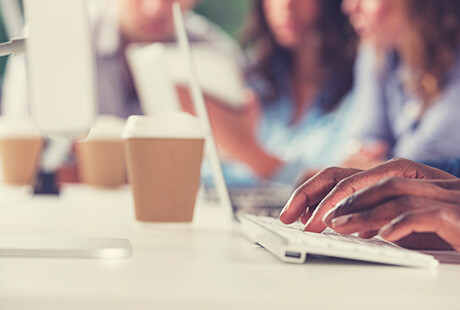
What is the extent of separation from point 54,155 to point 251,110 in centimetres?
234

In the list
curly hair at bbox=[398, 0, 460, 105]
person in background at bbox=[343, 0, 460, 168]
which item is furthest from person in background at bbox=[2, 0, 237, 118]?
curly hair at bbox=[398, 0, 460, 105]

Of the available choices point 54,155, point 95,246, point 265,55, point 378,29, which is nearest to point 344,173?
point 95,246

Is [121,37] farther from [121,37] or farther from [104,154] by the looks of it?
[104,154]

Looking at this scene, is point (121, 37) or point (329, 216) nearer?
point (329, 216)

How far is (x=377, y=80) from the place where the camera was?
120 inches

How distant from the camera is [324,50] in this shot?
3.84 metres

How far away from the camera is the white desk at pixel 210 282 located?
354 mm

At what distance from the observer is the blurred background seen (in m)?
4.39

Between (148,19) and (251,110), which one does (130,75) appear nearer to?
(148,19)

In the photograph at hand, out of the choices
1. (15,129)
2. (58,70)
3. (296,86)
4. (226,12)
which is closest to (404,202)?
(58,70)

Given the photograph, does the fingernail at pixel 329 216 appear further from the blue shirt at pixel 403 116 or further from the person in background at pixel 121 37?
the person in background at pixel 121 37

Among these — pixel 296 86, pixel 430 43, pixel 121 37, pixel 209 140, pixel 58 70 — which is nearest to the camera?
pixel 58 70

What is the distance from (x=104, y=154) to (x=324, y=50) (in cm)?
272

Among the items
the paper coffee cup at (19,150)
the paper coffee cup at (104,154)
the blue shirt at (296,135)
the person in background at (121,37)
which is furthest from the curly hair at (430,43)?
the paper coffee cup at (19,150)
